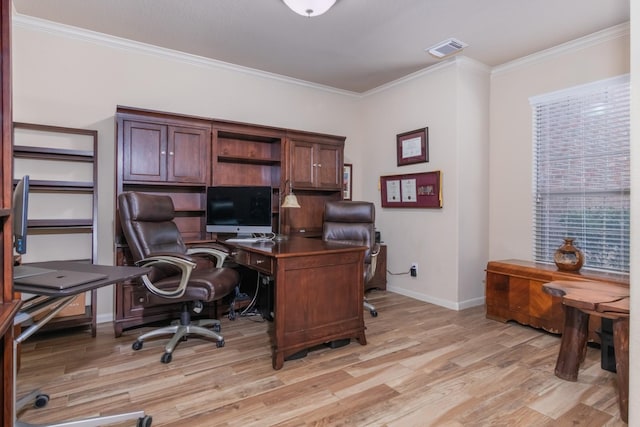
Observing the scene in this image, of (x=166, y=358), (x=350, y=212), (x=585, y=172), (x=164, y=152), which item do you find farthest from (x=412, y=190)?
(x=166, y=358)

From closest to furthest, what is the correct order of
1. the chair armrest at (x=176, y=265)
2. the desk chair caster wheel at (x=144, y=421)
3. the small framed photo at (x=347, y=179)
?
the desk chair caster wheel at (x=144, y=421), the chair armrest at (x=176, y=265), the small framed photo at (x=347, y=179)

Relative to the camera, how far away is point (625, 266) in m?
2.84

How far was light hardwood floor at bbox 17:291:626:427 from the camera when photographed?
178 centimetres

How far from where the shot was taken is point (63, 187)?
9.50 ft

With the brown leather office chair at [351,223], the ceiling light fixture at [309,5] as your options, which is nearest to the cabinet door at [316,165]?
the brown leather office chair at [351,223]

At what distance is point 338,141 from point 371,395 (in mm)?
2871

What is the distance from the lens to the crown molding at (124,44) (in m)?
2.88

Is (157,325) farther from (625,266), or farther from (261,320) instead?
A: (625,266)

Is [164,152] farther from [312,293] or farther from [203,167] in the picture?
[312,293]

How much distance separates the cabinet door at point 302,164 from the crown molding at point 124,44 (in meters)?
0.91

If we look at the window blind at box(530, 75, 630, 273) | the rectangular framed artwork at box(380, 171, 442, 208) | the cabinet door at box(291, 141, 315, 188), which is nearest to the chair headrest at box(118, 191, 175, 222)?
the cabinet door at box(291, 141, 315, 188)

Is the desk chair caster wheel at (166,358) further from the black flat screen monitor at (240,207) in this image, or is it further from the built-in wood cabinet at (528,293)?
the built-in wood cabinet at (528,293)

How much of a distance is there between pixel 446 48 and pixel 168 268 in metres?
3.20

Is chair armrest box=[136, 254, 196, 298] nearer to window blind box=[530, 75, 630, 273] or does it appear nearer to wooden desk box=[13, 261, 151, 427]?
wooden desk box=[13, 261, 151, 427]
